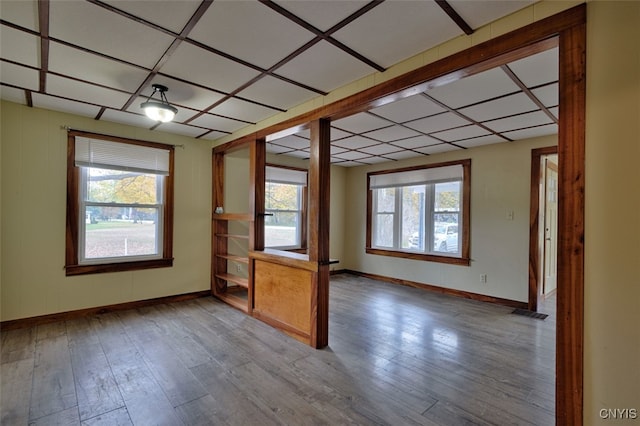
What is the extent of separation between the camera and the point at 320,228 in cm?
318

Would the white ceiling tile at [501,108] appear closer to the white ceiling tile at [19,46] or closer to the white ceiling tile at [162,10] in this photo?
the white ceiling tile at [162,10]

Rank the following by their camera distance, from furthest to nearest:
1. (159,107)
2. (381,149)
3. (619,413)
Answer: (381,149) → (159,107) → (619,413)

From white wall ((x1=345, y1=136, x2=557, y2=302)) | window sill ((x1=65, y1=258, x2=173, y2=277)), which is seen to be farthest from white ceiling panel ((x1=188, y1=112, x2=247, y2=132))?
white wall ((x1=345, y1=136, x2=557, y2=302))

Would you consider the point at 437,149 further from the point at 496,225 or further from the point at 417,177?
the point at 496,225

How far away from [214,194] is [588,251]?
464 centimetres

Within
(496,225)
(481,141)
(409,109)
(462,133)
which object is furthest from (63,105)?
(496,225)

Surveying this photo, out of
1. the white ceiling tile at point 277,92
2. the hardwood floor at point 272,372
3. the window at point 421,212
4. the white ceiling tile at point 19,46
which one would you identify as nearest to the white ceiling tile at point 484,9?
the white ceiling tile at point 277,92

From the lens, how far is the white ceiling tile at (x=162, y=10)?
176 centimetres

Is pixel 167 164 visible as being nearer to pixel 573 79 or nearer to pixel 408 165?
pixel 408 165

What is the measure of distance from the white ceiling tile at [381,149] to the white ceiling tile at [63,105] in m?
3.73

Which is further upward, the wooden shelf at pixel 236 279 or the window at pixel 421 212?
the window at pixel 421 212

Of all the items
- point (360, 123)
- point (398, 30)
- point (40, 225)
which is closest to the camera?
point (398, 30)

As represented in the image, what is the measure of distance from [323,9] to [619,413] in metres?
2.56

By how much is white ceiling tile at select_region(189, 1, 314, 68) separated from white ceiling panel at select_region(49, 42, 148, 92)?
2.94ft
